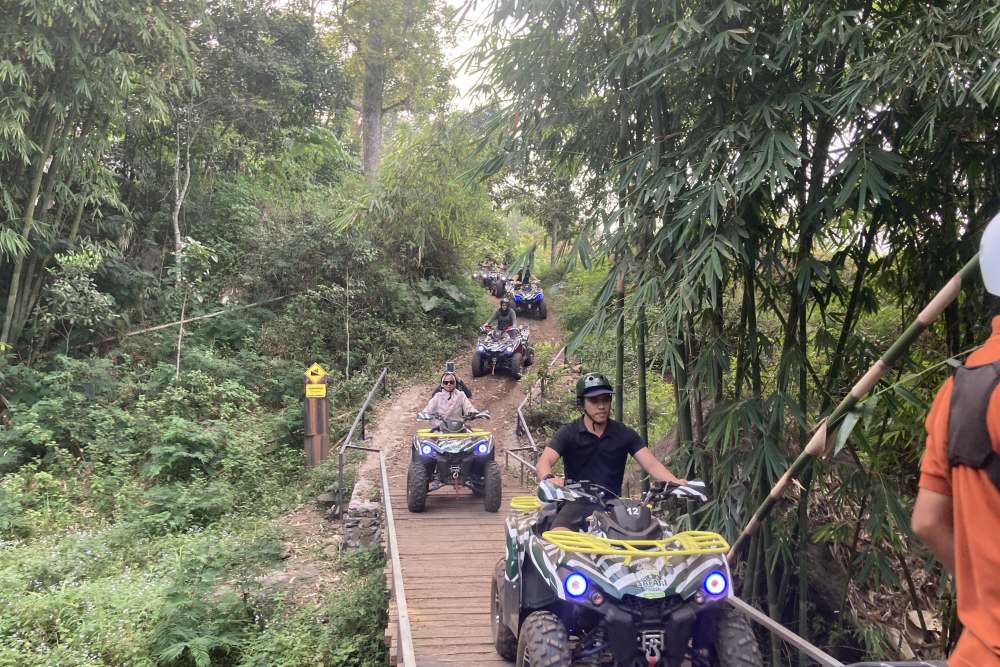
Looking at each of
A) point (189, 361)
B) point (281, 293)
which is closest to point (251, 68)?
point (281, 293)

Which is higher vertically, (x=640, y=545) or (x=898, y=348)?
(x=898, y=348)

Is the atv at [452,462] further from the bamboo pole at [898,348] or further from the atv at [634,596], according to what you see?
the bamboo pole at [898,348]

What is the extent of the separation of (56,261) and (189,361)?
2.40m

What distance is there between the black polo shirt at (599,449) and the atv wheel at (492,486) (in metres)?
3.77

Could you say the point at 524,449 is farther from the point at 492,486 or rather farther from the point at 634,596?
the point at 634,596

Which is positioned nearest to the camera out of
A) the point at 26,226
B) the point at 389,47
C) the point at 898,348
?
the point at 898,348

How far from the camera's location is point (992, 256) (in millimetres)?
A: 1232

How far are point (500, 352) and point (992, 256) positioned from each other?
1222 centimetres

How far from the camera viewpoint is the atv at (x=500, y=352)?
13484 mm

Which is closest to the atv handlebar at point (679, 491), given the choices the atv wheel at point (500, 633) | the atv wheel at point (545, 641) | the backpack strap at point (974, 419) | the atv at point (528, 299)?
the atv wheel at point (545, 641)

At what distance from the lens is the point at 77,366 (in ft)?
35.5

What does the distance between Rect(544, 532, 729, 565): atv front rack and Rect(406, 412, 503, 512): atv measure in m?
4.25

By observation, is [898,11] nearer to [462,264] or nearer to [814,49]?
[814,49]

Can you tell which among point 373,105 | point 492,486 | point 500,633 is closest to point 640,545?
point 500,633
